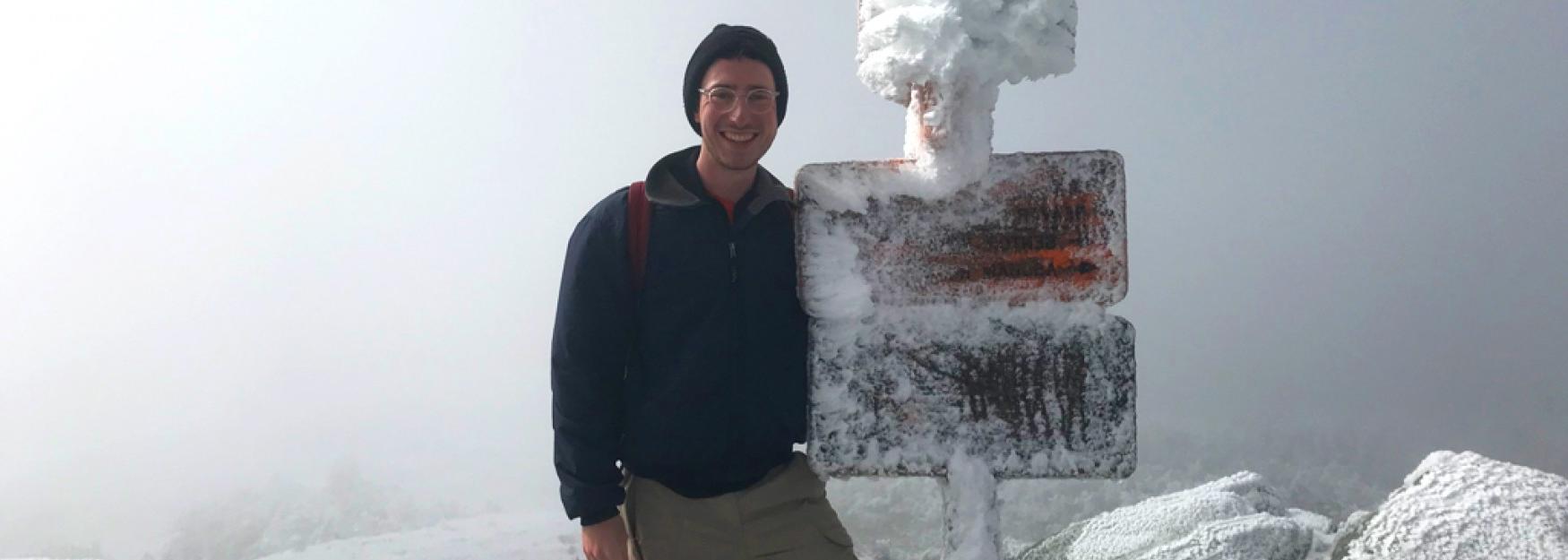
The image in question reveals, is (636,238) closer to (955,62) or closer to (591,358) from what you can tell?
(591,358)

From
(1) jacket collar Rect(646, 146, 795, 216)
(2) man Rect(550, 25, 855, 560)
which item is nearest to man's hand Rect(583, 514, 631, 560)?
(2) man Rect(550, 25, 855, 560)

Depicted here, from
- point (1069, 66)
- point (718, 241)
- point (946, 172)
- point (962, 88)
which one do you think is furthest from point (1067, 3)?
point (718, 241)

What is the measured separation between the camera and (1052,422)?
6.36 ft

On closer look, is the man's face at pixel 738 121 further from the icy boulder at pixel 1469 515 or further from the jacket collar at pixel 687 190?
the icy boulder at pixel 1469 515

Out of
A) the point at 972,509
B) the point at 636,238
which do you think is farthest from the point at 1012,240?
the point at 636,238

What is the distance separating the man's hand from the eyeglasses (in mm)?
960

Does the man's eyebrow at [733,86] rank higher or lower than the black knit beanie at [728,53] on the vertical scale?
lower

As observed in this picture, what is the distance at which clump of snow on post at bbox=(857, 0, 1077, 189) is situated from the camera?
180 cm

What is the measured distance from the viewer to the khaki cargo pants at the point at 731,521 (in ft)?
6.40

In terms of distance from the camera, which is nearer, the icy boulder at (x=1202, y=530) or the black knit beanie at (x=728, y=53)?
the black knit beanie at (x=728, y=53)

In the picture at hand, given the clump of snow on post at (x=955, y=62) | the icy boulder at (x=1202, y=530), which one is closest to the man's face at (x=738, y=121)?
the clump of snow on post at (x=955, y=62)

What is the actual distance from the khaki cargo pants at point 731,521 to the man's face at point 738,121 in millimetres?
739

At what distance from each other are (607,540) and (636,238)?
678mm

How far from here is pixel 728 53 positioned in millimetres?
1909
